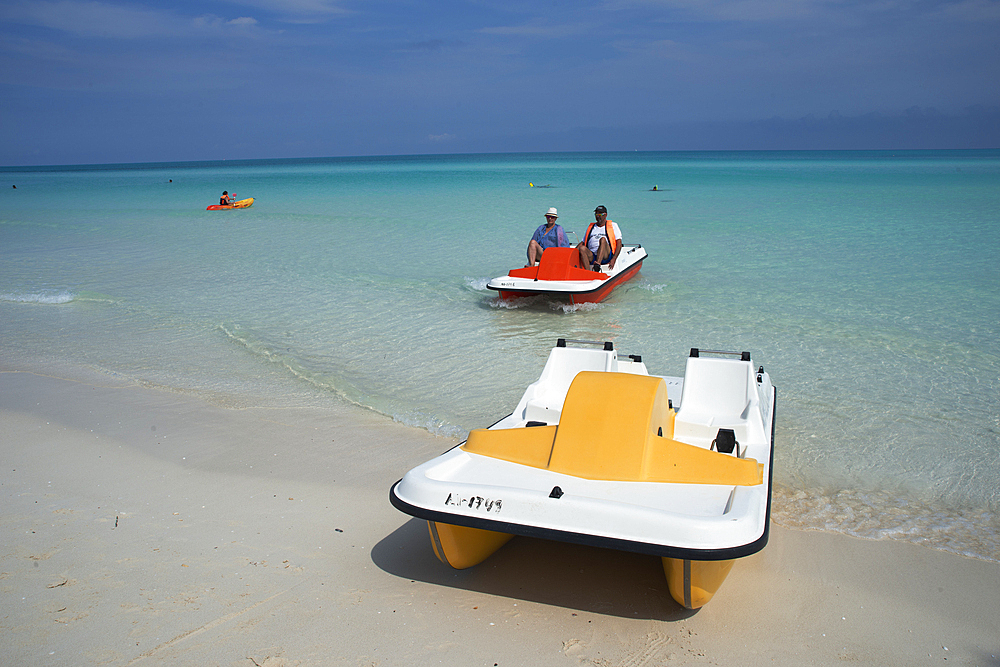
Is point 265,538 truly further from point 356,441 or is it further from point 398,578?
point 356,441

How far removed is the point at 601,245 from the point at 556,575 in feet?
24.4

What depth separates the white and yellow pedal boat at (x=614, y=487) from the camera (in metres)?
2.78

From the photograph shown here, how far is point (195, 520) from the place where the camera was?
396 centimetres

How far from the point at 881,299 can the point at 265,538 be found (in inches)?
371

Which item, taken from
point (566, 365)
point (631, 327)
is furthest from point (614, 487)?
point (631, 327)

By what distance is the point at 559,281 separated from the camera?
944cm

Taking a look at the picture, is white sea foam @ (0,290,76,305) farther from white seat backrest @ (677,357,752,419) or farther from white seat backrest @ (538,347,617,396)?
white seat backrest @ (677,357,752,419)

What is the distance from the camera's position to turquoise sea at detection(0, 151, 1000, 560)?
4980mm

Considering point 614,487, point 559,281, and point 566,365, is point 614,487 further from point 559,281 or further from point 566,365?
point 559,281

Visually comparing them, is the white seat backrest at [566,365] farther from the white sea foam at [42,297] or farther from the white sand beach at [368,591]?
the white sea foam at [42,297]

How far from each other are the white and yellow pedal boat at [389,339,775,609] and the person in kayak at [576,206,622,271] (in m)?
6.23

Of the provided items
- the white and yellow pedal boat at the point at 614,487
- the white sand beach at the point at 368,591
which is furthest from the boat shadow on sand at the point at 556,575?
the white and yellow pedal boat at the point at 614,487

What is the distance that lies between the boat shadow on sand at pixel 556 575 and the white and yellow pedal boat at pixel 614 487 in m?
0.12

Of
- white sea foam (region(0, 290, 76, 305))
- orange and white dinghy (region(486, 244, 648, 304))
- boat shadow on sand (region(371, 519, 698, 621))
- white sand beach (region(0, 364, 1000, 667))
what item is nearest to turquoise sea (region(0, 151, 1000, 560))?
white sea foam (region(0, 290, 76, 305))
